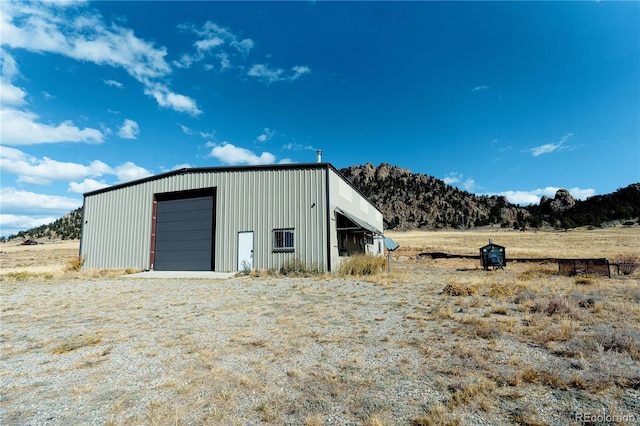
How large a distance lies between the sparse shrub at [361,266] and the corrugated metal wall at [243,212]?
47.5 inches

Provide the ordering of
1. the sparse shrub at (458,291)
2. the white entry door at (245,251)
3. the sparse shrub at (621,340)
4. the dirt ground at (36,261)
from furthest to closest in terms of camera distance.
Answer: the dirt ground at (36,261) < the white entry door at (245,251) < the sparse shrub at (458,291) < the sparse shrub at (621,340)

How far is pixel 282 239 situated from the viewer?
17250 mm

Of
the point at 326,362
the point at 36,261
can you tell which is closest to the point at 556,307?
the point at 326,362

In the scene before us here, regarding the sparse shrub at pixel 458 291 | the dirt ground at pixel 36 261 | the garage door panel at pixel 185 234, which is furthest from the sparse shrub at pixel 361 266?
the dirt ground at pixel 36 261

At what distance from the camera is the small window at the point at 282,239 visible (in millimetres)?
17094

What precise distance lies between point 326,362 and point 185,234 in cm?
1714

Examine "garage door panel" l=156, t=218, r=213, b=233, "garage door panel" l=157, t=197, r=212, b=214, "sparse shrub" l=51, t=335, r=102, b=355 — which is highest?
"garage door panel" l=157, t=197, r=212, b=214

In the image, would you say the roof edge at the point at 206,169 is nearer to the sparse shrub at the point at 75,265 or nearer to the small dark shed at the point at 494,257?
the sparse shrub at the point at 75,265

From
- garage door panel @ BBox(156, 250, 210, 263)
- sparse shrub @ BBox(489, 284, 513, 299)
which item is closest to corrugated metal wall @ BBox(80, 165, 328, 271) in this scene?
garage door panel @ BBox(156, 250, 210, 263)

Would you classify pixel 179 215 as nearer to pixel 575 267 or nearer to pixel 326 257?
pixel 326 257

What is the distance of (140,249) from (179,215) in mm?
3330

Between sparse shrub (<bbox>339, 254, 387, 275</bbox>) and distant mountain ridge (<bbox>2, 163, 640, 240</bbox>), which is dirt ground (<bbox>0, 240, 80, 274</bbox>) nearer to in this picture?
sparse shrub (<bbox>339, 254, 387, 275</bbox>)

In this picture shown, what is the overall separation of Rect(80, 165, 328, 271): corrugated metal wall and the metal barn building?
0.05 m

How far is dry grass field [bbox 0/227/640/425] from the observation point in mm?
3318
